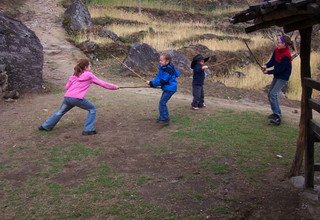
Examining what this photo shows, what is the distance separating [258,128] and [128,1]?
79.4 ft

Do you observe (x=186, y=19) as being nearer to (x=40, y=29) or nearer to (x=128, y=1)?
(x=128, y=1)

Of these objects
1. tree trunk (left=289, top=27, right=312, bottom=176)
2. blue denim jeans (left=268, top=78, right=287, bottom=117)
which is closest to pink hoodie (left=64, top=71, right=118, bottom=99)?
blue denim jeans (left=268, top=78, right=287, bottom=117)

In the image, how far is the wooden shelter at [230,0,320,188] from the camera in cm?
452

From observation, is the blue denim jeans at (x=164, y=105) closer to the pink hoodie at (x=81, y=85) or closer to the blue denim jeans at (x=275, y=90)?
the pink hoodie at (x=81, y=85)

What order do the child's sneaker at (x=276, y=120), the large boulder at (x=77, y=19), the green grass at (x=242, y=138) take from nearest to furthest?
1. the green grass at (x=242, y=138)
2. the child's sneaker at (x=276, y=120)
3. the large boulder at (x=77, y=19)

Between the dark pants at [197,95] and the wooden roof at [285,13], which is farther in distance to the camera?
the dark pants at [197,95]

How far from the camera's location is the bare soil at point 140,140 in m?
5.90

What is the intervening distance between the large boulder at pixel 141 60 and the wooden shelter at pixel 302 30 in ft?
29.7

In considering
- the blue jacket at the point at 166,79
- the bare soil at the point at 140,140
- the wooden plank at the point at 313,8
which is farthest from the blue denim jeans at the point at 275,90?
the wooden plank at the point at 313,8

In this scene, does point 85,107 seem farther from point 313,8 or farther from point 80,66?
point 313,8

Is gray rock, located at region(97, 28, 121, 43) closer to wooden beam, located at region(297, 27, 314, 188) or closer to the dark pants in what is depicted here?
the dark pants

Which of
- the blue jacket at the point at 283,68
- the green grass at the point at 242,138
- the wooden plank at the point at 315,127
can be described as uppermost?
the blue jacket at the point at 283,68

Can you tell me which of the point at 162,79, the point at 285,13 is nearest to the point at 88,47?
the point at 162,79

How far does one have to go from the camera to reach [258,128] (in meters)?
9.09
